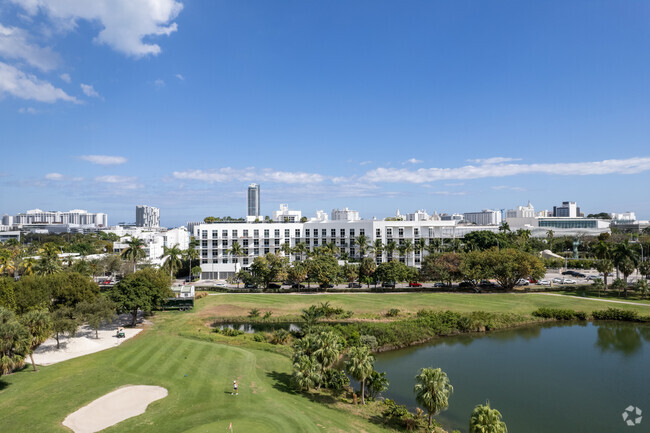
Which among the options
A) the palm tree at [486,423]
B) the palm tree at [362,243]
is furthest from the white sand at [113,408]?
the palm tree at [362,243]

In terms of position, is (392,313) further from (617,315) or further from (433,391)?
(617,315)

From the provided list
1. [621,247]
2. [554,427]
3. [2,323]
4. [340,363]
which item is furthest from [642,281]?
[2,323]

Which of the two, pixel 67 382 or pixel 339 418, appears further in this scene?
pixel 67 382

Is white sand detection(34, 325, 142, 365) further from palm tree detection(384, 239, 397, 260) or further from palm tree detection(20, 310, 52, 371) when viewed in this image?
palm tree detection(384, 239, 397, 260)

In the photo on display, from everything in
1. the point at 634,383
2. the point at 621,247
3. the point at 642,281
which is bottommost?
the point at 634,383

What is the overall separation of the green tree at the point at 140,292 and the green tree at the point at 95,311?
9.26ft

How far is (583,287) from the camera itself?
73625mm

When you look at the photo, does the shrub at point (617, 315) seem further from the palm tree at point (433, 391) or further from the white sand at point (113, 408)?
the white sand at point (113, 408)

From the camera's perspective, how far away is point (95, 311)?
42.5 metres

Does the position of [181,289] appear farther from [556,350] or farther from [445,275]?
[556,350]

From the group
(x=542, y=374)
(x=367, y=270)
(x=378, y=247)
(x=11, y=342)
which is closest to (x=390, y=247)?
(x=378, y=247)

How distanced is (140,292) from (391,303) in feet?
123

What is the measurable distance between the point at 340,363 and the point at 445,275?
127 ft

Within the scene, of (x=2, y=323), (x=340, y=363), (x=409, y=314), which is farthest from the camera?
(x=409, y=314)
